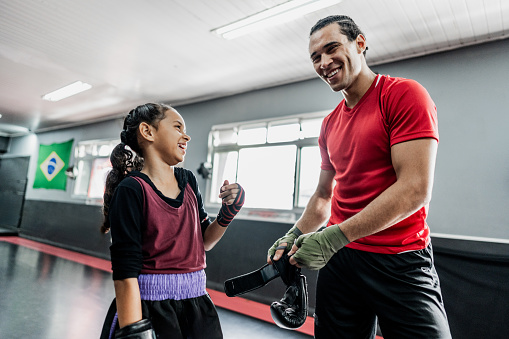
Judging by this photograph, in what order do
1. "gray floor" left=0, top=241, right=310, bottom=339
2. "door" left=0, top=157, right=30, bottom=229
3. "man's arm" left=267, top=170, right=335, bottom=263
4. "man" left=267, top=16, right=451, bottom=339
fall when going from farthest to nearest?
"door" left=0, top=157, right=30, bottom=229
"gray floor" left=0, top=241, right=310, bottom=339
"man's arm" left=267, top=170, right=335, bottom=263
"man" left=267, top=16, right=451, bottom=339

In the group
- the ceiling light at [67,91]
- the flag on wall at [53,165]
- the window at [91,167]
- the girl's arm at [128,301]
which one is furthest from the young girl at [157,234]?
the flag on wall at [53,165]

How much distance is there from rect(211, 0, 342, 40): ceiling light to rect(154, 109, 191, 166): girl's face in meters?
2.34

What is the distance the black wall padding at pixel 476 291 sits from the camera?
234cm

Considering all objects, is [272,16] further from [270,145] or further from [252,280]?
[252,280]

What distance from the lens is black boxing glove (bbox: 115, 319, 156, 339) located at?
2.76 feet

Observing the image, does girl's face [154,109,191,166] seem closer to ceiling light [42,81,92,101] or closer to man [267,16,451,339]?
man [267,16,451,339]

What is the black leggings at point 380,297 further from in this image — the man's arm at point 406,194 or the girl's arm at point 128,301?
the girl's arm at point 128,301

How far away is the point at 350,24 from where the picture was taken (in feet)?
3.99

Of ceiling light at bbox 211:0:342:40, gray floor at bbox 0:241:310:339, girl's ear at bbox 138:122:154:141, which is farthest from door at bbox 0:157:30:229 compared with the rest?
girl's ear at bbox 138:122:154:141

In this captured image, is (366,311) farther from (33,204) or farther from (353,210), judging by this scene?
(33,204)

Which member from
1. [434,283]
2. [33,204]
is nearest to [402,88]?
[434,283]

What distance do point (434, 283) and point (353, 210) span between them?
1.08 ft

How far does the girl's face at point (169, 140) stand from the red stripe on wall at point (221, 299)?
254 centimetres

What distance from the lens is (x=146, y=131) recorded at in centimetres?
117
